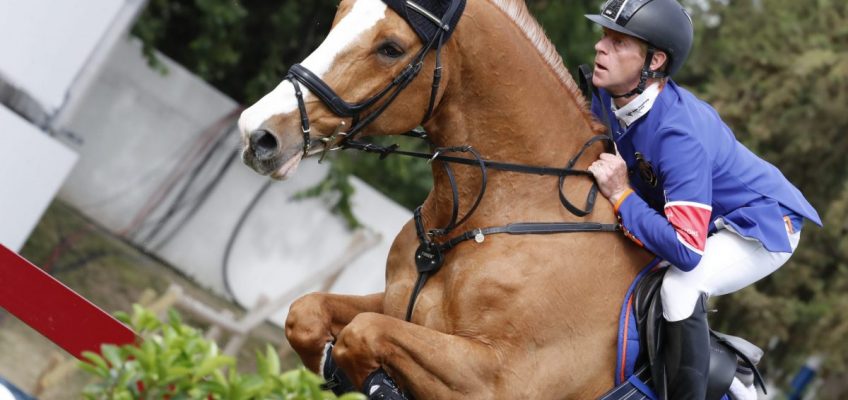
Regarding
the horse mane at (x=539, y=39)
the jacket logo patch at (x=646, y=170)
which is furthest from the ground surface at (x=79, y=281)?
the jacket logo patch at (x=646, y=170)

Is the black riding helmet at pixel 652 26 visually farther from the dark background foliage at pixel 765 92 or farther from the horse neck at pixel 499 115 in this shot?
the dark background foliage at pixel 765 92

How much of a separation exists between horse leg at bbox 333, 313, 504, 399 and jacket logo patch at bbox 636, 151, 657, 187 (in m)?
0.97

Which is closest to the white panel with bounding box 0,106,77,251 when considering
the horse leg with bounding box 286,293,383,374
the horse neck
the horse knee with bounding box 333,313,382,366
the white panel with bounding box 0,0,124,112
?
the white panel with bounding box 0,0,124,112

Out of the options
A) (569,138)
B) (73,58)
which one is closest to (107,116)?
(73,58)

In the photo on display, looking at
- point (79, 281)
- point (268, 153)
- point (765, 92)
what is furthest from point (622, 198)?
point (765, 92)

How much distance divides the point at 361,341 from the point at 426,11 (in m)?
1.19

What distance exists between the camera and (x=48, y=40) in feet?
27.0

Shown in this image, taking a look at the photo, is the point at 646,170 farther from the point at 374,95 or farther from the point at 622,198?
the point at 374,95

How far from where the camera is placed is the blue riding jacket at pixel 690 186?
13.5 feet

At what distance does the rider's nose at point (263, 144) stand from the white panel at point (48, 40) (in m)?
4.70

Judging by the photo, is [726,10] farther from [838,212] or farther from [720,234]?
[720,234]

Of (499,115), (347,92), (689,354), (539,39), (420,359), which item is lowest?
(420,359)

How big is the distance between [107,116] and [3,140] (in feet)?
14.5

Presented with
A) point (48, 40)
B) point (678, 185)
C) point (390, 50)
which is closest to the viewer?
point (390, 50)
